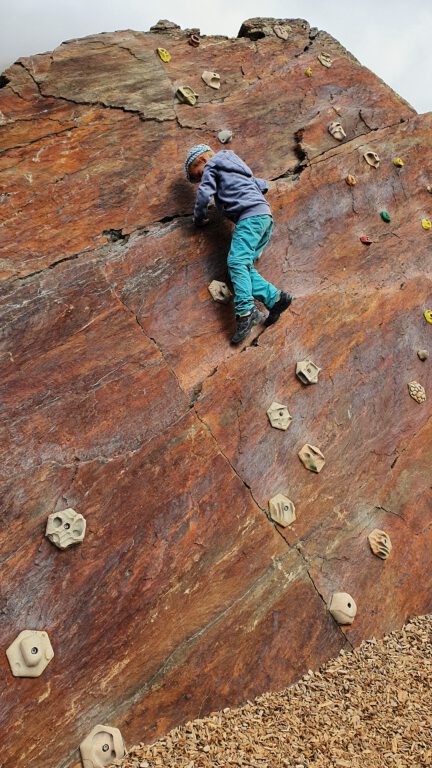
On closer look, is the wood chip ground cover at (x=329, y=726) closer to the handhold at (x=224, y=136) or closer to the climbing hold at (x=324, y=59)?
the handhold at (x=224, y=136)

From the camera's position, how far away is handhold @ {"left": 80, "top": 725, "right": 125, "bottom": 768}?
2934 millimetres

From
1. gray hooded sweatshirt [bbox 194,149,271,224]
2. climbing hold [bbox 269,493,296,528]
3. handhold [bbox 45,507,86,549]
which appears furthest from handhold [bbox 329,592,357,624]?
gray hooded sweatshirt [bbox 194,149,271,224]

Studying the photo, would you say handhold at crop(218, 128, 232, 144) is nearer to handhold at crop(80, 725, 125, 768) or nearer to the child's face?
the child's face

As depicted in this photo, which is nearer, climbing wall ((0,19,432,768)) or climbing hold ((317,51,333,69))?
climbing wall ((0,19,432,768))

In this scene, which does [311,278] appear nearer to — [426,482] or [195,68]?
[426,482]

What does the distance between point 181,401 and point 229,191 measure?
2010mm

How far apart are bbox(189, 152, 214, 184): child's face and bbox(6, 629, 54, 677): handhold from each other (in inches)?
161

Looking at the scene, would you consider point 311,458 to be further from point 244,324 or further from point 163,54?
point 163,54

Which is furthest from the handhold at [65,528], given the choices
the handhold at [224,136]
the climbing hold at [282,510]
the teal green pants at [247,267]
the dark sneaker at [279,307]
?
the handhold at [224,136]

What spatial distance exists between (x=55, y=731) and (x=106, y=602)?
2.43 feet

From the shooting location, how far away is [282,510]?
4.12 metres

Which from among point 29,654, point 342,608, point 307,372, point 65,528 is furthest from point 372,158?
point 29,654

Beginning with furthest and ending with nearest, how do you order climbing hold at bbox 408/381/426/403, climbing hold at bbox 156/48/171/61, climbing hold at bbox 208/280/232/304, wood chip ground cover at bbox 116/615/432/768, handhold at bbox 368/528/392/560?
1. climbing hold at bbox 156/48/171/61
2. climbing hold at bbox 408/381/426/403
3. climbing hold at bbox 208/280/232/304
4. handhold at bbox 368/528/392/560
5. wood chip ground cover at bbox 116/615/432/768

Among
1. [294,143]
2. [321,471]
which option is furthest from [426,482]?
[294,143]
